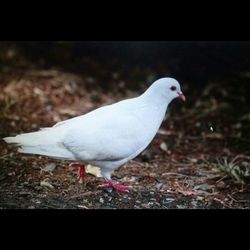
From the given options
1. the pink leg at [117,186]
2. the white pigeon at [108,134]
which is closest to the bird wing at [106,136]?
the white pigeon at [108,134]

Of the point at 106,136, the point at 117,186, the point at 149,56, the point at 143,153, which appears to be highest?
the point at 149,56

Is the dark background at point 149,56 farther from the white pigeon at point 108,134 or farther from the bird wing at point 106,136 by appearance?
the bird wing at point 106,136

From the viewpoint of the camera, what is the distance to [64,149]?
3170 millimetres

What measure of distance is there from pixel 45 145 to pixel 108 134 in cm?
30

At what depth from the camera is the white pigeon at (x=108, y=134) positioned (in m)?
3.17

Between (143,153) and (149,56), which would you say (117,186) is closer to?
(143,153)

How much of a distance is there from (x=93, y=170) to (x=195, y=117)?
93 cm

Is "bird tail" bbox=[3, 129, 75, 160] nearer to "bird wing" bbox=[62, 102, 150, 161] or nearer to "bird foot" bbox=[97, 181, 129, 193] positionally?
"bird wing" bbox=[62, 102, 150, 161]

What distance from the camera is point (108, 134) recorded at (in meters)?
3.20

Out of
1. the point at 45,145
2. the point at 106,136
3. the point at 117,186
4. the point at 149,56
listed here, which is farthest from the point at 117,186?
the point at 149,56

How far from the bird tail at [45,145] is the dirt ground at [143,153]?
32cm

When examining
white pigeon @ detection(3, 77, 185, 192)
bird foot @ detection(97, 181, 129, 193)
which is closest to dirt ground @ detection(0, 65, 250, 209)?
bird foot @ detection(97, 181, 129, 193)
